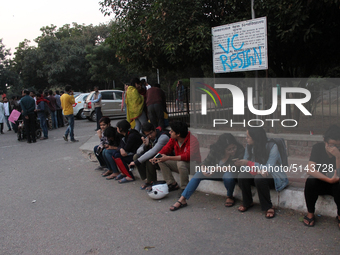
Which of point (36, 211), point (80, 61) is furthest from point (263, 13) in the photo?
point (80, 61)

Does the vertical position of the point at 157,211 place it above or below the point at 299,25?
below

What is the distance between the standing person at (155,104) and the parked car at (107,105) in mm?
8815

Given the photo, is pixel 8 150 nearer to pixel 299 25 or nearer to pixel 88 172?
pixel 88 172

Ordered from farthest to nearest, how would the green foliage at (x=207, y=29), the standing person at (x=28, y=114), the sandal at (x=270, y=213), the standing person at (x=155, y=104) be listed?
the standing person at (x=28, y=114)
the standing person at (x=155, y=104)
the green foliage at (x=207, y=29)
the sandal at (x=270, y=213)

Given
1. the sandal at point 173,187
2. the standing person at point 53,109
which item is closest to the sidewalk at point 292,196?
the sandal at point 173,187

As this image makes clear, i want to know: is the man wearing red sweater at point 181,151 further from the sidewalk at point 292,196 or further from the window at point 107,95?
the window at point 107,95

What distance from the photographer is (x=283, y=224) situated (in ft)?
12.2

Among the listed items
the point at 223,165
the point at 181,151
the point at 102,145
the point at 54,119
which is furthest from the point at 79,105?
the point at 223,165

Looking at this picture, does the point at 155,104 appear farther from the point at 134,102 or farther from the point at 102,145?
the point at 102,145

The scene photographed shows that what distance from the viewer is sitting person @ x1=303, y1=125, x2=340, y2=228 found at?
340 centimetres

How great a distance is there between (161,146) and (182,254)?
2.29m

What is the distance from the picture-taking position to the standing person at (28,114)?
10445mm

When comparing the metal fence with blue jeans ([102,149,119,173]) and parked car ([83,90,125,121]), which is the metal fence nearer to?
blue jeans ([102,149,119,173])

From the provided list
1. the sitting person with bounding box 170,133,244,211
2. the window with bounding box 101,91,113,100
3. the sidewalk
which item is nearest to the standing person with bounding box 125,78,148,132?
the sidewalk
